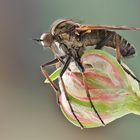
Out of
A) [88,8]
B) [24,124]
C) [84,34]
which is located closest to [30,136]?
[24,124]

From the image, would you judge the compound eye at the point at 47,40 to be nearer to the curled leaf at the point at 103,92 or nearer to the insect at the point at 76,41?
the insect at the point at 76,41

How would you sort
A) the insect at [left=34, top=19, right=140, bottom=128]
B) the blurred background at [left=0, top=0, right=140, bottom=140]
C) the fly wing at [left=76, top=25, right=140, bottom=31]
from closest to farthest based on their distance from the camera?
the fly wing at [left=76, top=25, right=140, bottom=31], the insect at [left=34, top=19, right=140, bottom=128], the blurred background at [left=0, top=0, right=140, bottom=140]

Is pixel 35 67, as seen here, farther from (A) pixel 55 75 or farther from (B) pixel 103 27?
(B) pixel 103 27

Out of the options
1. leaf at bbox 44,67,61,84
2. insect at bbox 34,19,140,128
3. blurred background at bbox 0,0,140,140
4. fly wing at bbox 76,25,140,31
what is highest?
fly wing at bbox 76,25,140,31

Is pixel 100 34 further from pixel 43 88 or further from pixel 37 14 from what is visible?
pixel 37 14

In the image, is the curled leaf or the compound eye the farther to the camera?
the compound eye

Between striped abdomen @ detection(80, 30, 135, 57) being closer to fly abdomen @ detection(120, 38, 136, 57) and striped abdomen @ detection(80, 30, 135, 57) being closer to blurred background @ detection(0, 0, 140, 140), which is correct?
fly abdomen @ detection(120, 38, 136, 57)

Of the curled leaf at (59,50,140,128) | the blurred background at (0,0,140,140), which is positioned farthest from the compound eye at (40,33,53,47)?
the blurred background at (0,0,140,140)
